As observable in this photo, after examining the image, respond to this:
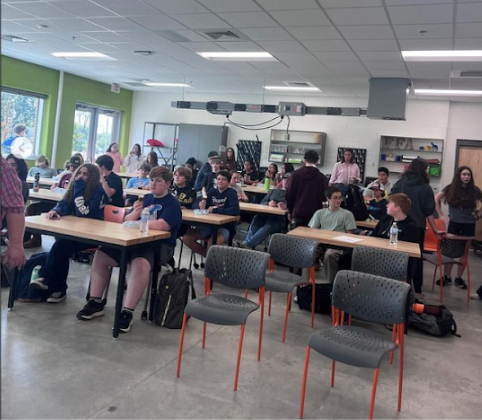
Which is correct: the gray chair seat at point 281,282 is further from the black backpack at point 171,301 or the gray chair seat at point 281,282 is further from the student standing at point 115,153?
the student standing at point 115,153

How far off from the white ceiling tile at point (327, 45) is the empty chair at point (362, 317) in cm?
387

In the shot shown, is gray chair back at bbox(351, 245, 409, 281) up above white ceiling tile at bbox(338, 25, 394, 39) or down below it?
below

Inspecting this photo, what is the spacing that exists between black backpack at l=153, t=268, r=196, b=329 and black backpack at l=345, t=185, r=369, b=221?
2895mm

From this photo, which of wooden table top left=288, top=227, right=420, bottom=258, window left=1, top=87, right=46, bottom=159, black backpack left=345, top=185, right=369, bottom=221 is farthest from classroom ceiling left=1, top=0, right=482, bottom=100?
wooden table top left=288, top=227, right=420, bottom=258

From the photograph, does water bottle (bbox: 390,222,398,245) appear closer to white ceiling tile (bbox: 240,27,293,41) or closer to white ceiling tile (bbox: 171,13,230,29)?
white ceiling tile (bbox: 240,27,293,41)

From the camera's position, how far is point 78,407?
7.63 ft

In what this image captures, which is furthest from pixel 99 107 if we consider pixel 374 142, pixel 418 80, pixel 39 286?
pixel 39 286

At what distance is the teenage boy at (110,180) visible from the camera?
489cm

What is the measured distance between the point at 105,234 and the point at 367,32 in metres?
3.74

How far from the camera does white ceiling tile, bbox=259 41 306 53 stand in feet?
19.5

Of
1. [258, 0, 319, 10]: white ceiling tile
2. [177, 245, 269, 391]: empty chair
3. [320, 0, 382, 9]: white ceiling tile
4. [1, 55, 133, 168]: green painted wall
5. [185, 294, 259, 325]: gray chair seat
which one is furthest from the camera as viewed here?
[1, 55, 133, 168]: green painted wall

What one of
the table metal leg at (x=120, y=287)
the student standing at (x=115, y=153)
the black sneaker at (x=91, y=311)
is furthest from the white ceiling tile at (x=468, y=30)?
the student standing at (x=115, y=153)

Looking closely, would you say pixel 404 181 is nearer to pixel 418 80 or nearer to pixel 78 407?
pixel 418 80

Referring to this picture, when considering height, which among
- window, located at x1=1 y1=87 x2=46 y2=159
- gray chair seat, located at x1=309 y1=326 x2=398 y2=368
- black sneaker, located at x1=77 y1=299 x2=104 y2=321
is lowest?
black sneaker, located at x1=77 y1=299 x2=104 y2=321
